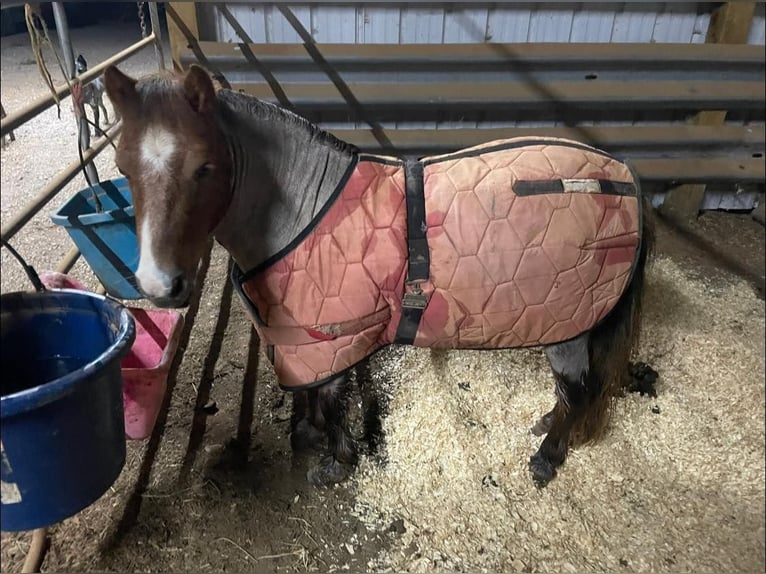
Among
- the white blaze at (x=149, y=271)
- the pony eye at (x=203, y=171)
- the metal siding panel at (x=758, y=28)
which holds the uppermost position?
the metal siding panel at (x=758, y=28)

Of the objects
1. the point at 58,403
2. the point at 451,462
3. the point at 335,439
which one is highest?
the point at 58,403

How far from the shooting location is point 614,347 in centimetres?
158

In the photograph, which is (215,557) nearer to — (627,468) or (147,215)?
(147,215)

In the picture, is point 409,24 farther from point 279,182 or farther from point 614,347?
point 614,347

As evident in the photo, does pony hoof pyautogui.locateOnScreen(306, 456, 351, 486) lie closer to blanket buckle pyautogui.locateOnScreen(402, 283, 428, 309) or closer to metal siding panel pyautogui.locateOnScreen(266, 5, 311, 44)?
blanket buckle pyautogui.locateOnScreen(402, 283, 428, 309)

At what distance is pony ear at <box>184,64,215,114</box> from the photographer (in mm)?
1058

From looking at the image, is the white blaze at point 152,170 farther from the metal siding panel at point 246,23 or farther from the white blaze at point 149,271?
the metal siding panel at point 246,23

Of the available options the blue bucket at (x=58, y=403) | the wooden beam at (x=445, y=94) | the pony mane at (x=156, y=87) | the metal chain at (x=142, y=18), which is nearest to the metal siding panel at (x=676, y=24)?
the wooden beam at (x=445, y=94)

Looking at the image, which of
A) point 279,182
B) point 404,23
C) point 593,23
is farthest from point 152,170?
point 404,23

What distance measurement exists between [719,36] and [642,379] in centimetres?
120

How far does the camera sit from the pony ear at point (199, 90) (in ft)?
3.47

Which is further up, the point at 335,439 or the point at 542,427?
the point at 335,439

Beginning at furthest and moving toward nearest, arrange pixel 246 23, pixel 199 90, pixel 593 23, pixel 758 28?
1. pixel 246 23
2. pixel 593 23
3. pixel 199 90
4. pixel 758 28

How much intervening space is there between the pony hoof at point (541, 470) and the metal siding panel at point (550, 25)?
2.00 meters
